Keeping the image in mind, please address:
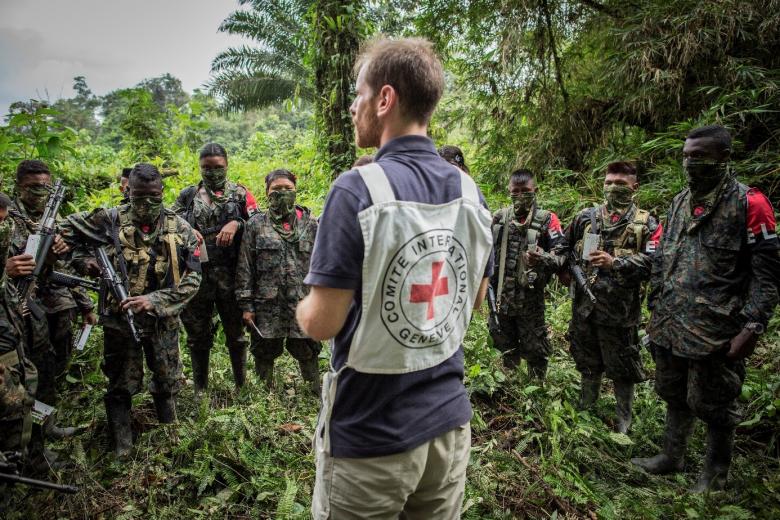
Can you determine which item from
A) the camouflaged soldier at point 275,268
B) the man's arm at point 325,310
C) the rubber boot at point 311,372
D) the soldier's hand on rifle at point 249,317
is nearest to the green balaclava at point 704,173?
the man's arm at point 325,310

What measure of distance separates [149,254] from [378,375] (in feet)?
9.90

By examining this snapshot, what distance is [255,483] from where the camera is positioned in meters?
3.10

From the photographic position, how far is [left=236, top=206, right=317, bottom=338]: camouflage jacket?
449cm

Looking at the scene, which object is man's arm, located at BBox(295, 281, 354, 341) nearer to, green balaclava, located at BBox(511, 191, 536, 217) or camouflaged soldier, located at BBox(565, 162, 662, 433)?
camouflaged soldier, located at BBox(565, 162, 662, 433)

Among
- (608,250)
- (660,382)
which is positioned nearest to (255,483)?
(660,382)

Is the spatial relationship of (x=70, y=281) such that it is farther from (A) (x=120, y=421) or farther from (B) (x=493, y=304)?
(B) (x=493, y=304)

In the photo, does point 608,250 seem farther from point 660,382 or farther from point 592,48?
point 592,48

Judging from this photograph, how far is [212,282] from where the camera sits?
475cm

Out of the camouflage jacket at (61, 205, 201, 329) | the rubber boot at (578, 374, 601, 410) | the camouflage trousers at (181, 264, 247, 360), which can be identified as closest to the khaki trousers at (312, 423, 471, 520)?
the camouflage jacket at (61, 205, 201, 329)

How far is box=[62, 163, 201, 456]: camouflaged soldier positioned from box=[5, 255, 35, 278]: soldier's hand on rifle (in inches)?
11.8

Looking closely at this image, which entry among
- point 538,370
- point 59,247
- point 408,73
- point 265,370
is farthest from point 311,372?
point 408,73

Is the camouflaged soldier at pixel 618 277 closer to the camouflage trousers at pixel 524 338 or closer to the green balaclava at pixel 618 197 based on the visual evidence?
the green balaclava at pixel 618 197

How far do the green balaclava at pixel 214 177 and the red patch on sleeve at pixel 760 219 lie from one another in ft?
15.1

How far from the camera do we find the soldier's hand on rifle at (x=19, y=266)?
3564 mm
